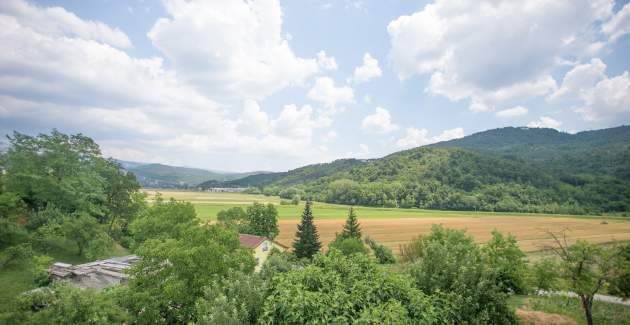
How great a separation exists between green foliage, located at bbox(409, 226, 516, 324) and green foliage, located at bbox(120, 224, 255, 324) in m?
9.26

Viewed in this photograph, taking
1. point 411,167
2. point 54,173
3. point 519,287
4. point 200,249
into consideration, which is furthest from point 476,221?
point 54,173

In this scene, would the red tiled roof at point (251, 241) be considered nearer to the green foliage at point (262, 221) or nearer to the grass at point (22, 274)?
the green foliage at point (262, 221)

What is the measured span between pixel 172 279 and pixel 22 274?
62.5 feet

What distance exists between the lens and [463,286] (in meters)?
10.3

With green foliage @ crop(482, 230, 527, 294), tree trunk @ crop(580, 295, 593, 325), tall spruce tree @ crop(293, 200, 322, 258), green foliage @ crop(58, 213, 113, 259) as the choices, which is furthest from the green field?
tree trunk @ crop(580, 295, 593, 325)

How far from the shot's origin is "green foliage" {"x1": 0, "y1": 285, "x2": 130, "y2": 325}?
11.5 meters

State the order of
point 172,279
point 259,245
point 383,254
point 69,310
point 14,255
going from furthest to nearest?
point 383,254, point 259,245, point 14,255, point 172,279, point 69,310

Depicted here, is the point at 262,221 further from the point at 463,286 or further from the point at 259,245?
the point at 463,286

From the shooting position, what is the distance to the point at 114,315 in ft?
42.9

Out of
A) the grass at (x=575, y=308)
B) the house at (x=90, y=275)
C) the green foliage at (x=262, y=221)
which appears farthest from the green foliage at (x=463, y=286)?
the green foliage at (x=262, y=221)

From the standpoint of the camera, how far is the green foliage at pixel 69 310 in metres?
11.5

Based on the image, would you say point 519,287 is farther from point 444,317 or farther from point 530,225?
point 530,225

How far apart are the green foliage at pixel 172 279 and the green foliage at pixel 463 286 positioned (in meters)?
9.26

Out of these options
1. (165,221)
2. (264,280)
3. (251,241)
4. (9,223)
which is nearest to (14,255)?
(9,223)
